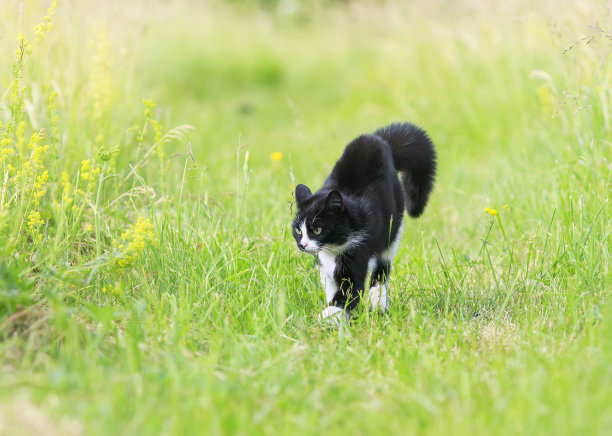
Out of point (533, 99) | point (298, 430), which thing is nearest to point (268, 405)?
point (298, 430)

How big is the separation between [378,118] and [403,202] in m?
3.84

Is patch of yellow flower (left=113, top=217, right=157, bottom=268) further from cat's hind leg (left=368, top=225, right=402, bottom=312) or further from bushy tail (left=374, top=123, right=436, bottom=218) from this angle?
bushy tail (left=374, top=123, right=436, bottom=218)

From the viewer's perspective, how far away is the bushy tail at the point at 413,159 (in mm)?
3785

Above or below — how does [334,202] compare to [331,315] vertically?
above

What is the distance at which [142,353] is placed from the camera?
7.76ft

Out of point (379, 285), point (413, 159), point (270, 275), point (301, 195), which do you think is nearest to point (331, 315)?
point (270, 275)

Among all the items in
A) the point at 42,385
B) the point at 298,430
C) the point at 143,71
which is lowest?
the point at 298,430

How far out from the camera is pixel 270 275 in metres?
3.11

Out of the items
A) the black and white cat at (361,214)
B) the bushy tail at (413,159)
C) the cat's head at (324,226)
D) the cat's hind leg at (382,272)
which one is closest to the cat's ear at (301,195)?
the black and white cat at (361,214)

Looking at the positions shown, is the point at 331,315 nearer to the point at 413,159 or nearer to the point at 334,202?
the point at 334,202

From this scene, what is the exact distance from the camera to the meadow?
2.04m

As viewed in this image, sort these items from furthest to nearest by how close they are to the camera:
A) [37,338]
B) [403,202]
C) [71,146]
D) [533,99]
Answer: [533,99] < [71,146] < [403,202] < [37,338]

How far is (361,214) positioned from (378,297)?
16.0 inches

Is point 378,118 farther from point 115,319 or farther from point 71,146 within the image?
point 115,319
